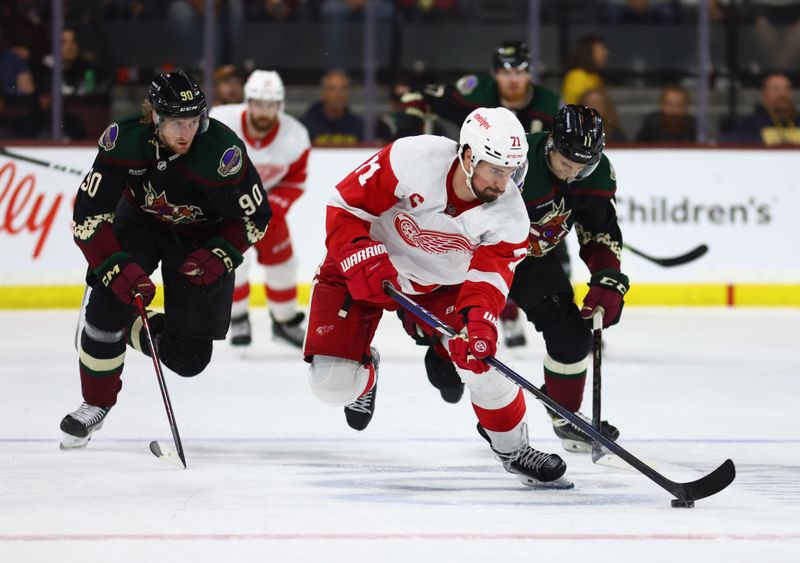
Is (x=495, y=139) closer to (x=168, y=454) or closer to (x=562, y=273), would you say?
(x=562, y=273)

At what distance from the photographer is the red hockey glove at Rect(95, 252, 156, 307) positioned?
3.82 meters

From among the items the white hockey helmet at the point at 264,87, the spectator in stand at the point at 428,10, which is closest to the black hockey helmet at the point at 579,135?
the white hockey helmet at the point at 264,87

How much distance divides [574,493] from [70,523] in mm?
1168

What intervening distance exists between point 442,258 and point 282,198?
8.84 feet

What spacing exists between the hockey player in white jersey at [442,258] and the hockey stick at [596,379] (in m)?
0.19

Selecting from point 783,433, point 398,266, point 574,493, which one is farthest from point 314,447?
point 783,433

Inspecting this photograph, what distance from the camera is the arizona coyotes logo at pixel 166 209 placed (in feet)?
13.2

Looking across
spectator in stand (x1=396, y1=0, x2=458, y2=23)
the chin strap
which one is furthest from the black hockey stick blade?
spectator in stand (x1=396, y1=0, x2=458, y2=23)

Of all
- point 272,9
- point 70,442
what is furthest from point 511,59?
point 70,442

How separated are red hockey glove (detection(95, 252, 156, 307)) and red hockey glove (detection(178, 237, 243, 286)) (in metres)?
0.20

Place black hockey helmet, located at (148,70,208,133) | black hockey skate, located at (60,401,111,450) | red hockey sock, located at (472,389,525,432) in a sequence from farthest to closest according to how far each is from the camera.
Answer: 1. black hockey skate, located at (60,401,111,450)
2. black hockey helmet, located at (148,70,208,133)
3. red hockey sock, located at (472,389,525,432)

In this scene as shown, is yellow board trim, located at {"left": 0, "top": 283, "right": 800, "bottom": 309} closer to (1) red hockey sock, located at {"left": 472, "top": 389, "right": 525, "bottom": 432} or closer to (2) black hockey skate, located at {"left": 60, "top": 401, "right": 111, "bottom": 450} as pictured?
(2) black hockey skate, located at {"left": 60, "top": 401, "right": 111, "bottom": 450}

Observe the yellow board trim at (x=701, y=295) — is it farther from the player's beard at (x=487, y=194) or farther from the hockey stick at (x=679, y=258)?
the player's beard at (x=487, y=194)

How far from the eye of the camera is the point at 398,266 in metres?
3.88
